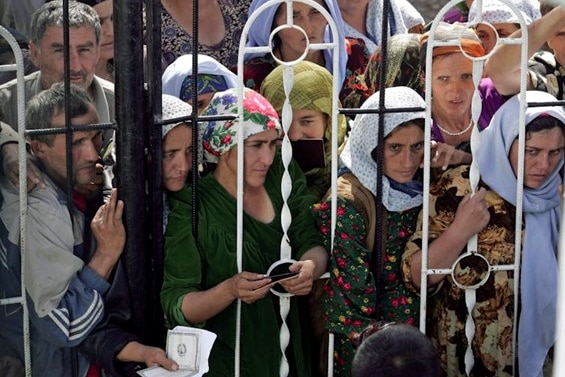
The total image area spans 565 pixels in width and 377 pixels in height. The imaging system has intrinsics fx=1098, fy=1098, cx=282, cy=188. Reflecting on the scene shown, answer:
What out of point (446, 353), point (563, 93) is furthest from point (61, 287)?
point (563, 93)

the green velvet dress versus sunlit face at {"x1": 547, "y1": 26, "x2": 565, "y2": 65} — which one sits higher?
sunlit face at {"x1": 547, "y1": 26, "x2": 565, "y2": 65}

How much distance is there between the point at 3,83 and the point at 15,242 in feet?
1.71

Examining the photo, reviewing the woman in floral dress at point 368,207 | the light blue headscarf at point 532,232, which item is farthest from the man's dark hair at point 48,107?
the light blue headscarf at point 532,232

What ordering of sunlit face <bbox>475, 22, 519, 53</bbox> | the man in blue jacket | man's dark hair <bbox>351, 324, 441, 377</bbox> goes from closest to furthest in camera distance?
man's dark hair <bbox>351, 324, 441, 377</bbox>, the man in blue jacket, sunlit face <bbox>475, 22, 519, 53</bbox>

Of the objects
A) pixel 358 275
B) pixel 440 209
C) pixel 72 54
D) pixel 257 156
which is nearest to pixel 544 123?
pixel 440 209

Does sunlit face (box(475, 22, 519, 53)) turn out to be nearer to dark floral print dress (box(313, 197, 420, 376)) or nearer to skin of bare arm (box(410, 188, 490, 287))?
skin of bare arm (box(410, 188, 490, 287))

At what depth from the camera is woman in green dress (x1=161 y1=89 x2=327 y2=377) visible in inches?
130

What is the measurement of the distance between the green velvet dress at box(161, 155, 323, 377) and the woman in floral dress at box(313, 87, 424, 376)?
0.12 m

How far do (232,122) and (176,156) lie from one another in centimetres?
20

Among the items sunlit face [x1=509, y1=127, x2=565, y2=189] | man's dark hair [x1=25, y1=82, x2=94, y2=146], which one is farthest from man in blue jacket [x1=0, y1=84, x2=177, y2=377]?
sunlit face [x1=509, y1=127, x2=565, y2=189]

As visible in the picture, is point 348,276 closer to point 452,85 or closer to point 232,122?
point 232,122

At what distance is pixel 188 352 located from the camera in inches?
127

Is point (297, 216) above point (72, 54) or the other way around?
the other way around

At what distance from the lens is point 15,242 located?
10.4 ft
